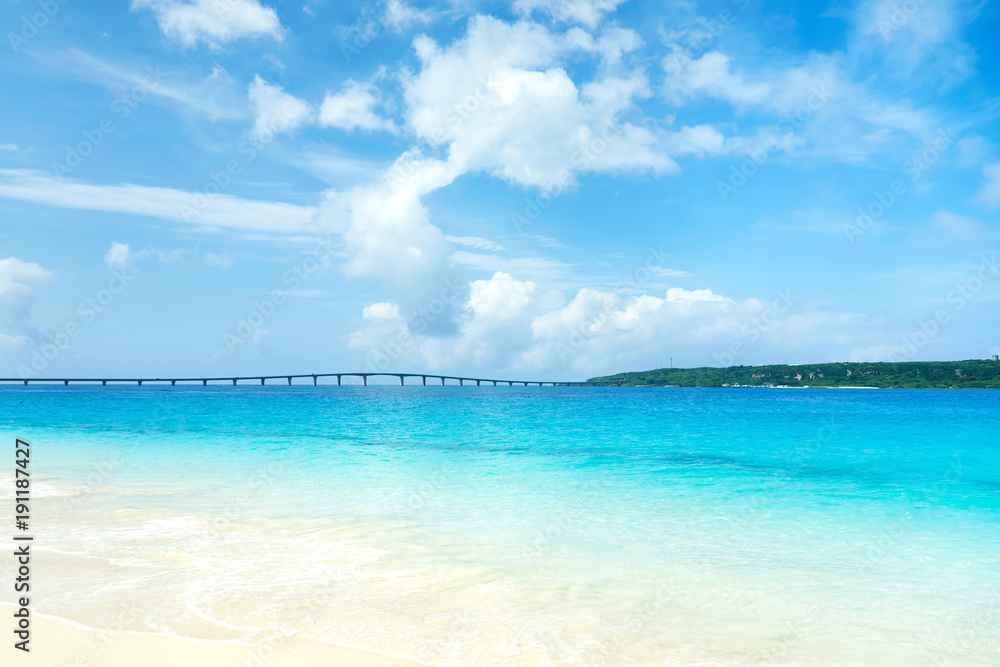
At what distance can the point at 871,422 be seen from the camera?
46.1 meters

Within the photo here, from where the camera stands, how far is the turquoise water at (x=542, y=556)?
22.4 ft

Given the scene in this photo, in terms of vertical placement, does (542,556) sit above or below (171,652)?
below

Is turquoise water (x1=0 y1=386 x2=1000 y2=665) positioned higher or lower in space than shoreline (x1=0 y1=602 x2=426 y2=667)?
lower

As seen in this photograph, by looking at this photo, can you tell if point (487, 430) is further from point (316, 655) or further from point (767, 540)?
point (316, 655)

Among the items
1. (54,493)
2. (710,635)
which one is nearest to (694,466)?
(710,635)

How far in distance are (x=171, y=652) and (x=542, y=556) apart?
5690 mm

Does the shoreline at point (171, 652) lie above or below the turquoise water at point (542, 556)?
above

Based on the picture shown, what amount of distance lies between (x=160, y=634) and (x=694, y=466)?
1874 cm

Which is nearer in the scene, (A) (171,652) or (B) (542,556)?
(A) (171,652)

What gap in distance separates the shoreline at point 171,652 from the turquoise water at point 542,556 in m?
0.23

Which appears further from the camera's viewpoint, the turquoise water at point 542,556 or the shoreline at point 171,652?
the turquoise water at point 542,556

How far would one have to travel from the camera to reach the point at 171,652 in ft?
20.0

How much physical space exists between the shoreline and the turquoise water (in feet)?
0.75

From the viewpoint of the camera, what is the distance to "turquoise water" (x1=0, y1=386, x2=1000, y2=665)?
269 inches
